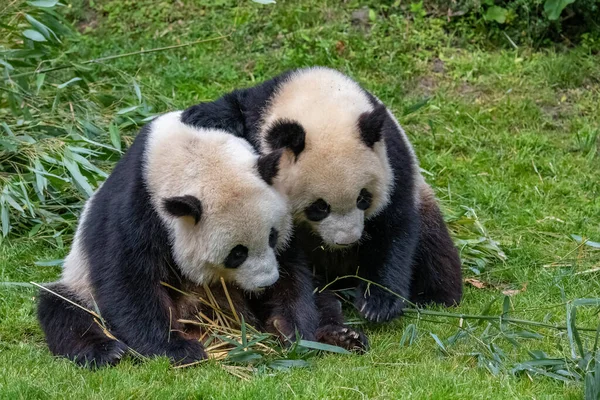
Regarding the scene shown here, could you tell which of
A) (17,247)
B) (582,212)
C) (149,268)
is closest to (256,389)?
(149,268)

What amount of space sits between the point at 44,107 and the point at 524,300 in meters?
4.72

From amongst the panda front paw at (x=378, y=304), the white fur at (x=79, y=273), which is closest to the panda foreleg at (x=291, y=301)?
the panda front paw at (x=378, y=304)

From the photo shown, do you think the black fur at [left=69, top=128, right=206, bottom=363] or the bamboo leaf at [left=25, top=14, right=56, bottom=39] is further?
the bamboo leaf at [left=25, top=14, right=56, bottom=39]

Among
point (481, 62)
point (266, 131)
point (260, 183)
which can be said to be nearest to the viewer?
point (260, 183)

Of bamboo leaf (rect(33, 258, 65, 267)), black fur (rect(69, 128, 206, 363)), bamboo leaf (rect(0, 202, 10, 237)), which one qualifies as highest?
black fur (rect(69, 128, 206, 363))

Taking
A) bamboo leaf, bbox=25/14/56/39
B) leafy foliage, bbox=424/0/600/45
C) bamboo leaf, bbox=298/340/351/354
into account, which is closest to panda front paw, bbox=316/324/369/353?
bamboo leaf, bbox=298/340/351/354

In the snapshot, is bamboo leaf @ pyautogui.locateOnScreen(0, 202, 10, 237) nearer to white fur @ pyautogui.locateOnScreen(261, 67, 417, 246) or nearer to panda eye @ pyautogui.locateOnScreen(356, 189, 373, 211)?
white fur @ pyautogui.locateOnScreen(261, 67, 417, 246)

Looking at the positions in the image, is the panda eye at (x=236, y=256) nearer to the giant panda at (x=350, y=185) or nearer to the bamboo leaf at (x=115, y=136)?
the giant panda at (x=350, y=185)

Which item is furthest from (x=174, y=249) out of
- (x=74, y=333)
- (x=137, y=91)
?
(x=137, y=91)

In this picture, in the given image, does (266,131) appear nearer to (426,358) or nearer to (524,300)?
(426,358)

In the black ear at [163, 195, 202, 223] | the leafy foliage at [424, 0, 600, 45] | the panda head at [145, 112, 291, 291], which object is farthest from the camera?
the leafy foliage at [424, 0, 600, 45]

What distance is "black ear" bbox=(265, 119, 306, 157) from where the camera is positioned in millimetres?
5637

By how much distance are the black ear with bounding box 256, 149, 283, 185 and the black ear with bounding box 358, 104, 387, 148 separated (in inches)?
28.1

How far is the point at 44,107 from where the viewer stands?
8664mm
